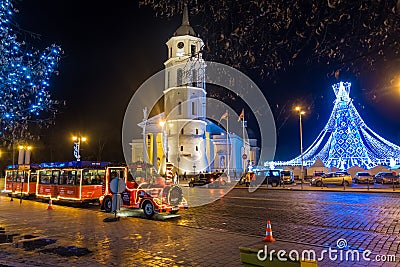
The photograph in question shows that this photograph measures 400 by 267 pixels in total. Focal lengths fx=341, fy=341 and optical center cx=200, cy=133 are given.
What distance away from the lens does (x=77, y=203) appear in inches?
837

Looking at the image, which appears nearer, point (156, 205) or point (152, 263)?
point (152, 263)

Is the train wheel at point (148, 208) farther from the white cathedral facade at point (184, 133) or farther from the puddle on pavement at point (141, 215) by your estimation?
the white cathedral facade at point (184, 133)

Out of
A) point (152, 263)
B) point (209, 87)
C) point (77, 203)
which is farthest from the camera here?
point (77, 203)

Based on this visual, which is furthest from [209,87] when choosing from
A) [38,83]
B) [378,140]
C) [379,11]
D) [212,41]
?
[378,140]

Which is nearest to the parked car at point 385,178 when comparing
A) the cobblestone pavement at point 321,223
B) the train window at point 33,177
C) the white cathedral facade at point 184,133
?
the cobblestone pavement at point 321,223

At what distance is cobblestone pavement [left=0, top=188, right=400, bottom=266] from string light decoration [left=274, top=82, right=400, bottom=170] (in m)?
31.8

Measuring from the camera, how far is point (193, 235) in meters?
10.5

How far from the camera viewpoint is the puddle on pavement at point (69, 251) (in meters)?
8.38

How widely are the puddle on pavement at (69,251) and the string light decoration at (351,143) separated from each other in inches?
1647

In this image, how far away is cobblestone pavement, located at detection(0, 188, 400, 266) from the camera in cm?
793

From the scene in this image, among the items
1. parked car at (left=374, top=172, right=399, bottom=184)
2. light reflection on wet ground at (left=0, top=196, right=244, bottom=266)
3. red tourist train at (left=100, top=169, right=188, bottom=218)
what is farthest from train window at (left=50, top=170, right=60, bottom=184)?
parked car at (left=374, top=172, right=399, bottom=184)

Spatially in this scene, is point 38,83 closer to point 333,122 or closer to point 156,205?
point 156,205

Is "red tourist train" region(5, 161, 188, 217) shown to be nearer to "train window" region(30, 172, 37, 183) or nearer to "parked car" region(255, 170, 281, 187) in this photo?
"train window" region(30, 172, 37, 183)

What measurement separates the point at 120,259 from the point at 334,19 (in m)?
6.90
